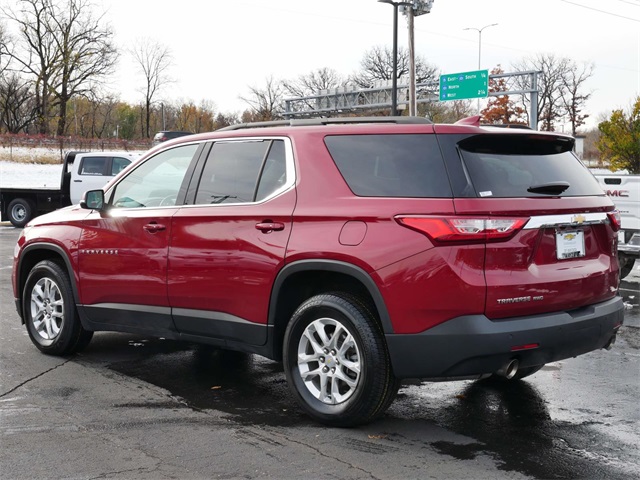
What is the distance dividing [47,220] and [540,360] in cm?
443

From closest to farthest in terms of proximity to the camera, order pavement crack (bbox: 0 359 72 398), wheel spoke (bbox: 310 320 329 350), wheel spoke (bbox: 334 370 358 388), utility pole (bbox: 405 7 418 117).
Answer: wheel spoke (bbox: 334 370 358 388) → wheel spoke (bbox: 310 320 329 350) → pavement crack (bbox: 0 359 72 398) → utility pole (bbox: 405 7 418 117)

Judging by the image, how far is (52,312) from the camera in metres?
6.76

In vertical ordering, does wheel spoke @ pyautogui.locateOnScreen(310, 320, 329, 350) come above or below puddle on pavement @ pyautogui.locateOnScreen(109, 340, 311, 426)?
above

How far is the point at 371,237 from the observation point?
14.9 feet

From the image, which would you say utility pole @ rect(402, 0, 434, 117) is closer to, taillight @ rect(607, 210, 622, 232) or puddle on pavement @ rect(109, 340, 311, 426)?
puddle on pavement @ rect(109, 340, 311, 426)

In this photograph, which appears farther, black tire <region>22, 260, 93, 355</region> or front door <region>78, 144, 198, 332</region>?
black tire <region>22, 260, 93, 355</region>

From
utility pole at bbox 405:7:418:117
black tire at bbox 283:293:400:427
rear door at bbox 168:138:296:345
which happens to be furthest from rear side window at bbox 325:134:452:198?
utility pole at bbox 405:7:418:117

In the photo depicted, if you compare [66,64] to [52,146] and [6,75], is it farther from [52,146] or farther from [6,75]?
[52,146]

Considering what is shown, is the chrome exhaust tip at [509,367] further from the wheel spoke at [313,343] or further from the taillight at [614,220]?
the taillight at [614,220]

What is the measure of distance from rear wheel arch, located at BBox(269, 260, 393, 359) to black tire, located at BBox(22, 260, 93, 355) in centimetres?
232

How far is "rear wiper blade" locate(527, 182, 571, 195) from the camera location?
181 inches

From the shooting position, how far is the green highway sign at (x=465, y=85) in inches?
1670

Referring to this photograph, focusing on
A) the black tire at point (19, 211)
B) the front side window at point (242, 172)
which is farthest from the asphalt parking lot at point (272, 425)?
the black tire at point (19, 211)

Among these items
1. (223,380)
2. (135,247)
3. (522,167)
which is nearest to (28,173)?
(135,247)
